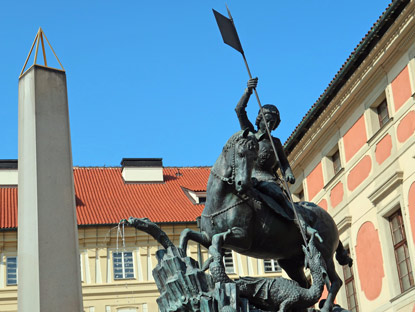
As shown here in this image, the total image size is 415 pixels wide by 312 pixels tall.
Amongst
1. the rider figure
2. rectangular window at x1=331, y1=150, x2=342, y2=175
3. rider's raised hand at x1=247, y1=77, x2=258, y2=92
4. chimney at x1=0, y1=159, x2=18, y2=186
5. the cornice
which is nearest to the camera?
the rider figure

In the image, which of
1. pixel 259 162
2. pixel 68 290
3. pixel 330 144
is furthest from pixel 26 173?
pixel 330 144

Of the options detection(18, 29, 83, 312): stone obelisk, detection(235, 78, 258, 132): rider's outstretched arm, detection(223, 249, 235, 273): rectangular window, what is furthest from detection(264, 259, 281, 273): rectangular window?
detection(235, 78, 258, 132): rider's outstretched arm

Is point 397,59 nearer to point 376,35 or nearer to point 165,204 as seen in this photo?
point 376,35

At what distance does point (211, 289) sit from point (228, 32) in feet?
9.32

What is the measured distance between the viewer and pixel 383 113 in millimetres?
23391

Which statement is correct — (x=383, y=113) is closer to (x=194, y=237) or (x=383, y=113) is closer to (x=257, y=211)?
(x=257, y=211)

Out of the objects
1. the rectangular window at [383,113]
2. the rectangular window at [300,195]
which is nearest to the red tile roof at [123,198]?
the rectangular window at [300,195]

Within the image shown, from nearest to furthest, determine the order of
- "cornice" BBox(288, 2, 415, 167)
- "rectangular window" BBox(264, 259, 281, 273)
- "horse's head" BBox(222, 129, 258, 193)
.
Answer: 1. "horse's head" BBox(222, 129, 258, 193)
2. "cornice" BBox(288, 2, 415, 167)
3. "rectangular window" BBox(264, 259, 281, 273)

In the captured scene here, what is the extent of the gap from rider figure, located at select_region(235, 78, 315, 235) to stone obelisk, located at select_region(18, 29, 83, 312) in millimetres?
2773

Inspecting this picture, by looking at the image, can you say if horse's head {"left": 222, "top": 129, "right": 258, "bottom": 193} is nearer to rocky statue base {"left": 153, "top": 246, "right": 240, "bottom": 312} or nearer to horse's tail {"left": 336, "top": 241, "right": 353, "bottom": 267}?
rocky statue base {"left": 153, "top": 246, "right": 240, "bottom": 312}

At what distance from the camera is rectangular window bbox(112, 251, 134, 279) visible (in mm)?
37562

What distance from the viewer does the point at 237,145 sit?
7797 millimetres

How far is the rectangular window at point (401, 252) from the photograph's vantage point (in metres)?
21.2

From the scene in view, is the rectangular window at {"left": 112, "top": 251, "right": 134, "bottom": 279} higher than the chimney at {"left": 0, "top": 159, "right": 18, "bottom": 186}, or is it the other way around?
the chimney at {"left": 0, "top": 159, "right": 18, "bottom": 186}
